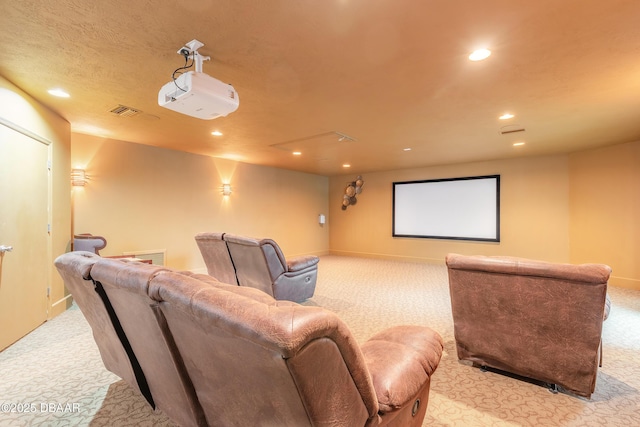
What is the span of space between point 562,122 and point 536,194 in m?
2.63

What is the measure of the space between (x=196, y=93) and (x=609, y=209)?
6.69 m

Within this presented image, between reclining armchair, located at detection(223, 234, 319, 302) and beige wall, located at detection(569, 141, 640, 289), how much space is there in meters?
5.25

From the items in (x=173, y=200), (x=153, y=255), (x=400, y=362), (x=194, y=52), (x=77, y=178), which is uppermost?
(x=194, y=52)

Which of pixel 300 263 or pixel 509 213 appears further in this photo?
pixel 509 213

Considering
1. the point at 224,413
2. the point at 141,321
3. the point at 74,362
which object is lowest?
the point at 74,362

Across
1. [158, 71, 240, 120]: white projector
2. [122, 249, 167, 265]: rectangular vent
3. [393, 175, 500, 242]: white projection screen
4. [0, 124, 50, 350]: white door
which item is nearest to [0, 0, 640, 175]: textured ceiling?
[158, 71, 240, 120]: white projector

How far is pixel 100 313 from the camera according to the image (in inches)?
63.4

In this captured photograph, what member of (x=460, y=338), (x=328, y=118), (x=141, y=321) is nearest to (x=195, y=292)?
(x=141, y=321)

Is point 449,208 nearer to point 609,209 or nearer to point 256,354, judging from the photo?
point 609,209

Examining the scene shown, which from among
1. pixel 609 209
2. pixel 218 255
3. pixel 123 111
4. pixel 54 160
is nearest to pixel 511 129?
pixel 609 209

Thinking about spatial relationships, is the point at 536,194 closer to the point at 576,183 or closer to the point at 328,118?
the point at 576,183

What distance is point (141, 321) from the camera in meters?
1.30

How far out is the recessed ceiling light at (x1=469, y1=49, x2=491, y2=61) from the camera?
83.8 inches

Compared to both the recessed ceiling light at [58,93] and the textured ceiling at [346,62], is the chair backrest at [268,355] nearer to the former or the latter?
the textured ceiling at [346,62]
